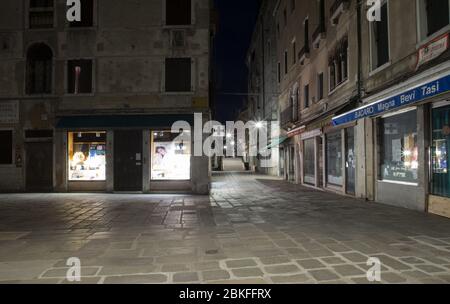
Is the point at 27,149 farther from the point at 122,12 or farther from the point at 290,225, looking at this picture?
the point at 290,225

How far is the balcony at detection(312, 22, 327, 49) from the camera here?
675 inches

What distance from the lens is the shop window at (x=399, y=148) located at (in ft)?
34.9

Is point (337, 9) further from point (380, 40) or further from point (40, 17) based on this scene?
point (40, 17)

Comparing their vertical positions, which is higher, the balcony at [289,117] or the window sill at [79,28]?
the window sill at [79,28]

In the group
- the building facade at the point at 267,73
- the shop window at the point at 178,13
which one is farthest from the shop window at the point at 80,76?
the building facade at the point at 267,73

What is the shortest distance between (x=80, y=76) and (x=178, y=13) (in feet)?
16.6

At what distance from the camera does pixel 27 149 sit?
53.9 ft

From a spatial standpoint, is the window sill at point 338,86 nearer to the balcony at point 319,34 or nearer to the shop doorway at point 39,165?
the balcony at point 319,34

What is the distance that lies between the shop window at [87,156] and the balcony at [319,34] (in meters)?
10.7

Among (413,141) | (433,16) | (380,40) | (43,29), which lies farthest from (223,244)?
(43,29)

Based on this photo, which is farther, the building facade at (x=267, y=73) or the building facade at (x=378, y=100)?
the building facade at (x=267, y=73)

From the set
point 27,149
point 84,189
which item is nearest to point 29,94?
point 27,149

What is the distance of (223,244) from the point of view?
6.50 m

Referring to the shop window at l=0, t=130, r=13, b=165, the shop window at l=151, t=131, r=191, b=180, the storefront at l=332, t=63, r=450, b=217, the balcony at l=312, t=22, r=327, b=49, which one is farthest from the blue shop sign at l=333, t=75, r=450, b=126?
the shop window at l=0, t=130, r=13, b=165
